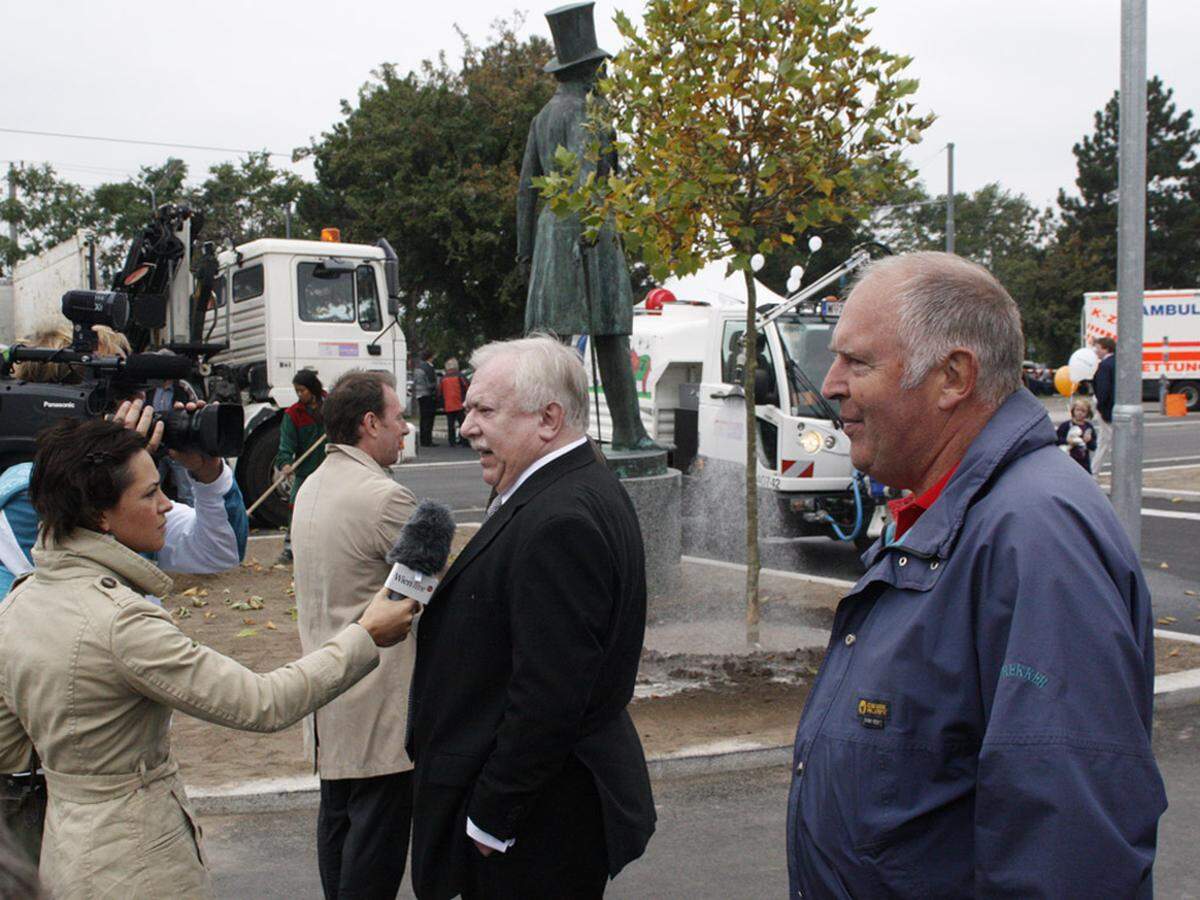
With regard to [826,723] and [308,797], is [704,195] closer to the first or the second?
[308,797]

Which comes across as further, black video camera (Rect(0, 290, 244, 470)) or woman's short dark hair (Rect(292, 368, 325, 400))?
woman's short dark hair (Rect(292, 368, 325, 400))

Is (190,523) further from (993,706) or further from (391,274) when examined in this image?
(391,274)

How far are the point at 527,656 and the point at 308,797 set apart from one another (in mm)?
3031

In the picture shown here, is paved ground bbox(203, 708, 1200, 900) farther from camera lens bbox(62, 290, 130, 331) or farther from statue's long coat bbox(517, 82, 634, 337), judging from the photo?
statue's long coat bbox(517, 82, 634, 337)

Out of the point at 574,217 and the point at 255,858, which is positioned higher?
the point at 574,217

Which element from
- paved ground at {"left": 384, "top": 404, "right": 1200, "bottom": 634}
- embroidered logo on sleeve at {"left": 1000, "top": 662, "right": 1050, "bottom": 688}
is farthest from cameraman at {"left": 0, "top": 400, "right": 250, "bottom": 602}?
paved ground at {"left": 384, "top": 404, "right": 1200, "bottom": 634}

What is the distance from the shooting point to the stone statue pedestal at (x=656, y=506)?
8.28 metres

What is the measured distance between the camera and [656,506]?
8.35 meters

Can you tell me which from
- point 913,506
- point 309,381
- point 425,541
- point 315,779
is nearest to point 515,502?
point 425,541

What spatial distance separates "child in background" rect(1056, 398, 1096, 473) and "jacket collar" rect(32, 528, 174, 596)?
1093 centimetres

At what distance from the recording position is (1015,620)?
162cm

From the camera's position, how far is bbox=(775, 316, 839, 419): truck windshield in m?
10.8

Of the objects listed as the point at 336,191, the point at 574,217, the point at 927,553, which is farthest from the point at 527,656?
the point at 336,191

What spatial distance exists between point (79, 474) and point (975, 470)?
183cm
